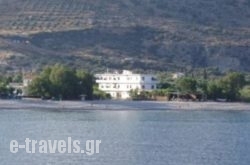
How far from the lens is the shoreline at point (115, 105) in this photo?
10019 cm

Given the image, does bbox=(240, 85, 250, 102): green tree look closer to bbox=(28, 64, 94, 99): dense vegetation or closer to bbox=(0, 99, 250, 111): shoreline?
bbox=(0, 99, 250, 111): shoreline

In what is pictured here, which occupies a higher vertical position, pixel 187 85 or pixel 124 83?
pixel 124 83

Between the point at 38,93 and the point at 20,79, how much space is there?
566 inches

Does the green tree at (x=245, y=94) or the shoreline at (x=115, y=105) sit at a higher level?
the green tree at (x=245, y=94)

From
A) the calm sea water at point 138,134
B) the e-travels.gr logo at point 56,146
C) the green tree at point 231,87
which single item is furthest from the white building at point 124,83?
the e-travels.gr logo at point 56,146

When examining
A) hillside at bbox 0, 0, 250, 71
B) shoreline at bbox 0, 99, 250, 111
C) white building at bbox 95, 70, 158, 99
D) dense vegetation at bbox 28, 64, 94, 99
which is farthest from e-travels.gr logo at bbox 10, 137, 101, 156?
hillside at bbox 0, 0, 250, 71

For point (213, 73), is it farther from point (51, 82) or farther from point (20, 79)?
point (51, 82)

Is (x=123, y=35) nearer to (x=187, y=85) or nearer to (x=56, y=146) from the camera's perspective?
(x=187, y=85)

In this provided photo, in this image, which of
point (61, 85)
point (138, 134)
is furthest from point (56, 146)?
point (61, 85)

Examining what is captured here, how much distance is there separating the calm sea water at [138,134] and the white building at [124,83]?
18.3 meters

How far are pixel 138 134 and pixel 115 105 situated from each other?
30.5 m

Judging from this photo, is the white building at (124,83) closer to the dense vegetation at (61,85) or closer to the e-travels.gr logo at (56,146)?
the dense vegetation at (61,85)

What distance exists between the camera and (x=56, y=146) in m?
60.9

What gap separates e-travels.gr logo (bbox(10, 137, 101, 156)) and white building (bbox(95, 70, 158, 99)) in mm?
53847
